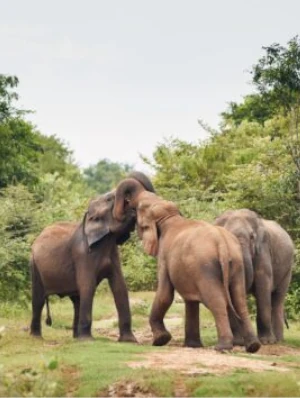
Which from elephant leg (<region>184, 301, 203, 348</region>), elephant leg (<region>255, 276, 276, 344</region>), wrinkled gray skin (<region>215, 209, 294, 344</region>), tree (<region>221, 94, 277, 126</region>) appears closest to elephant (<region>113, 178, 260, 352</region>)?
elephant leg (<region>184, 301, 203, 348</region>)

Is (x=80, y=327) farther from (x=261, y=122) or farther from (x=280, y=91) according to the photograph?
(x=261, y=122)

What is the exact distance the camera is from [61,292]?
629 inches

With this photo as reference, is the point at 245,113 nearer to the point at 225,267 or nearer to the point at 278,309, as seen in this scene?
the point at 278,309

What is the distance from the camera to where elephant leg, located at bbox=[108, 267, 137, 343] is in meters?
15.6

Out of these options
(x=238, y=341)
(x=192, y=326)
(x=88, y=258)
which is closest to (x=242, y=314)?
(x=192, y=326)

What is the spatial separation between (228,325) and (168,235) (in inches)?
63.8

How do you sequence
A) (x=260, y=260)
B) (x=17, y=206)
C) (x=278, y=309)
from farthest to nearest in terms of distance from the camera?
1. (x=17, y=206)
2. (x=278, y=309)
3. (x=260, y=260)

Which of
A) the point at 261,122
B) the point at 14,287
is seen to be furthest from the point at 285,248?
the point at 261,122

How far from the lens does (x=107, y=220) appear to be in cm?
1529

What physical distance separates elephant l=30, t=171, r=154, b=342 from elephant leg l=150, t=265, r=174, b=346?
99 cm

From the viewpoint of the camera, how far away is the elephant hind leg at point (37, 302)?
16.4 meters

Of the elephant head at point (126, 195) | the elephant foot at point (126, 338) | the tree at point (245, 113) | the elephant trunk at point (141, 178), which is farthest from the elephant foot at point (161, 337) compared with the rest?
the tree at point (245, 113)

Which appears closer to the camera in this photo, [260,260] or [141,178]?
[141,178]

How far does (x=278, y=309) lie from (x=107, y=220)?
12.0 feet
